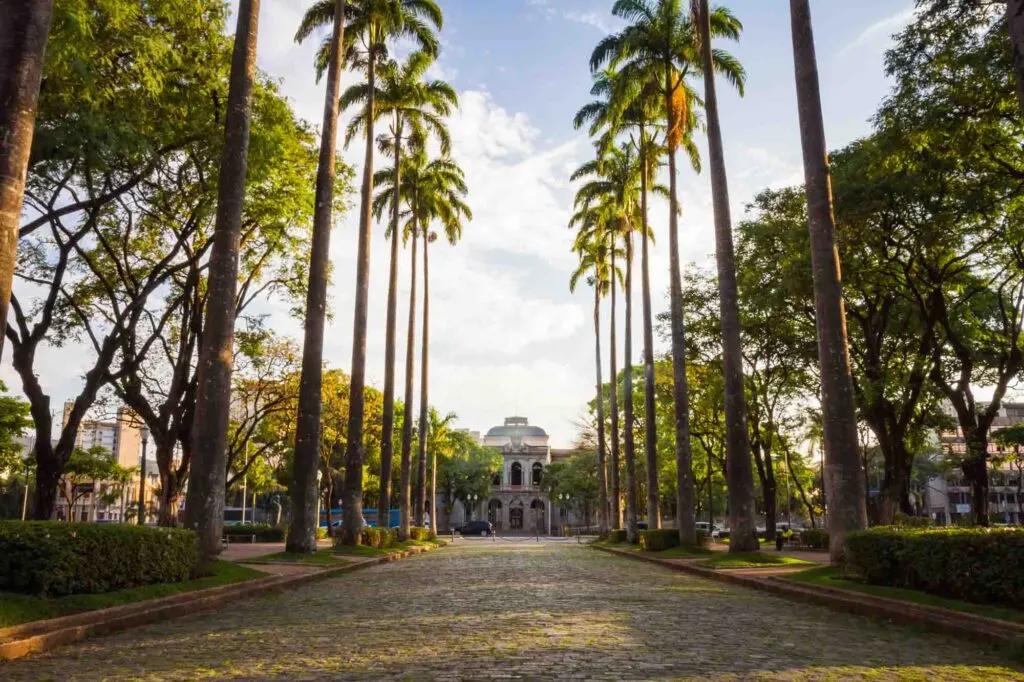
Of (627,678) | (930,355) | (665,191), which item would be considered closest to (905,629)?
(627,678)

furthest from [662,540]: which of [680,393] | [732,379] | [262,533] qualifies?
[262,533]

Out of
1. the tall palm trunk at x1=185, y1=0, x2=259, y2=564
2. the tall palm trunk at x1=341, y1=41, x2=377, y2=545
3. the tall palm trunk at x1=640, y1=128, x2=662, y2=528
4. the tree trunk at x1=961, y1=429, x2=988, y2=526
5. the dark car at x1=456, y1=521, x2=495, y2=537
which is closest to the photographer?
the tall palm trunk at x1=185, y1=0, x2=259, y2=564

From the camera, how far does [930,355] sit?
2303cm

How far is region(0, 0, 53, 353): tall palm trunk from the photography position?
714cm

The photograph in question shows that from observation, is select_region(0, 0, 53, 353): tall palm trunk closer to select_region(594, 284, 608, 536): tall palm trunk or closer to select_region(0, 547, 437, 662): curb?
Answer: select_region(0, 547, 437, 662): curb

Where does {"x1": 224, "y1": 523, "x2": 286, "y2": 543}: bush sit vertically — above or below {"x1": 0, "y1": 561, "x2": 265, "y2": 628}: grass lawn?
below

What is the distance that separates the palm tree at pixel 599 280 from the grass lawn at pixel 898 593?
1179 inches

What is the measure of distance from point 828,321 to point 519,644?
9616 millimetres

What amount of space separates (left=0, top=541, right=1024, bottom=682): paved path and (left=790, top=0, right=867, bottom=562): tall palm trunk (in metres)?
2.80

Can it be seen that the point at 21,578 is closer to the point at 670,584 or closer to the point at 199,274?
the point at 670,584

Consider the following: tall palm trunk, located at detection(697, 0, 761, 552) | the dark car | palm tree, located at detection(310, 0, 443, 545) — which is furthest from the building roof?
tall palm trunk, located at detection(697, 0, 761, 552)

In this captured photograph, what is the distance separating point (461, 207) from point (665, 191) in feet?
38.5

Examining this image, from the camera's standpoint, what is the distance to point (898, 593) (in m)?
10.3

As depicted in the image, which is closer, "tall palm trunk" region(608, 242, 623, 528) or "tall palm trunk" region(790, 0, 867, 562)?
"tall palm trunk" region(790, 0, 867, 562)
